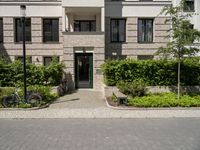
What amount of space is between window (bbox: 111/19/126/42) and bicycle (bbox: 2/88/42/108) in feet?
35.0

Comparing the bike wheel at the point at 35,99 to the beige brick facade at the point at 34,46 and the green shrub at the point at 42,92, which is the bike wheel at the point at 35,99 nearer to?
the green shrub at the point at 42,92

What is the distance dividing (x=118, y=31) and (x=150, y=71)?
6818 mm

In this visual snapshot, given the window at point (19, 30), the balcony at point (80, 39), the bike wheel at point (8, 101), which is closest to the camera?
the bike wheel at point (8, 101)

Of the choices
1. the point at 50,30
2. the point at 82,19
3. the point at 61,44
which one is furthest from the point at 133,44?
the point at 50,30

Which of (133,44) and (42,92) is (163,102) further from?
(133,44)

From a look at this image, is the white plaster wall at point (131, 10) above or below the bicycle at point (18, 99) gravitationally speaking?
above

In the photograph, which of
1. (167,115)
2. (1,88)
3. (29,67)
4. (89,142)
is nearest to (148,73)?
(167,115)

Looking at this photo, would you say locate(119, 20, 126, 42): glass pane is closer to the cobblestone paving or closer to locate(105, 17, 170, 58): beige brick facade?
locate(105, 17, 170, 58): beige brick facade

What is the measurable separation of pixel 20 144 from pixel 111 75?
33.4 feet

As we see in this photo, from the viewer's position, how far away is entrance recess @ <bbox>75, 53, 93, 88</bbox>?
20844 mm

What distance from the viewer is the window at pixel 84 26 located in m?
23.0

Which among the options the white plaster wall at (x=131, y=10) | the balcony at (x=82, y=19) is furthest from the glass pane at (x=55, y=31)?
the white plaster wall at (x=131, y=10)

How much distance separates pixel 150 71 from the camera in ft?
57.5

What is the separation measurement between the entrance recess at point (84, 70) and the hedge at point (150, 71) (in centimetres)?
351
